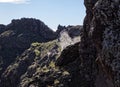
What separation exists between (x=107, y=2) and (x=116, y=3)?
7.43 ft

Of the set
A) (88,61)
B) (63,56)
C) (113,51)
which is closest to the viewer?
(113,51)

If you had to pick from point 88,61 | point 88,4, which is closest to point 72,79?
point 88,61

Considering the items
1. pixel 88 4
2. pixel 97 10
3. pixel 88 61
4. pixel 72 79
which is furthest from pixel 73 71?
pixel 97 10

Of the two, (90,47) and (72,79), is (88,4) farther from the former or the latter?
(72,79)

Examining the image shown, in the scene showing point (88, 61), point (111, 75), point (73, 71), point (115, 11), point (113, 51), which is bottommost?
point (111, 75)

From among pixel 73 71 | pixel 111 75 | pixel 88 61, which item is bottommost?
pixel 111 75

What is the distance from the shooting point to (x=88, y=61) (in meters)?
152

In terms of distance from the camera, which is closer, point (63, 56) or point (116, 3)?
point (116, 3)

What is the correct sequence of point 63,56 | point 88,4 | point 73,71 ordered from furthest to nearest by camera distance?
point 73,71 < point 63,56 < point 88,4

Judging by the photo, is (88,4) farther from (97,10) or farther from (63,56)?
(97,10)

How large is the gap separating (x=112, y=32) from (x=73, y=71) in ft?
434

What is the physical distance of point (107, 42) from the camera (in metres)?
61.8

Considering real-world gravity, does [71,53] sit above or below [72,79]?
above

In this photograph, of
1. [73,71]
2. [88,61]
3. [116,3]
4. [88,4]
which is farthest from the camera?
[73,71]
